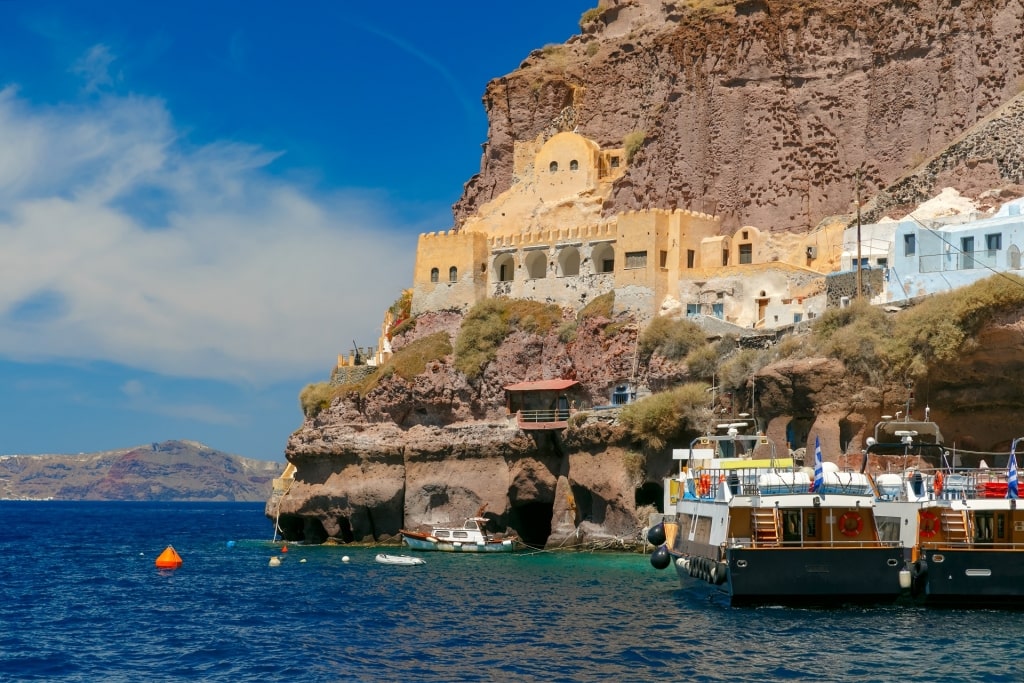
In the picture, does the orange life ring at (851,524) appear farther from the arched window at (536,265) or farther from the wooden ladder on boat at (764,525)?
the arched window at (536,265)

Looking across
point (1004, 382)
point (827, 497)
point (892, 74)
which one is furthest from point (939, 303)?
point (892, 74)

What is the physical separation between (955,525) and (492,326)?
35093 millimetres

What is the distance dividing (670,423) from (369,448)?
1740 cm

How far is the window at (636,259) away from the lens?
69312 millimetres

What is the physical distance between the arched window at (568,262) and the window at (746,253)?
8060 mm

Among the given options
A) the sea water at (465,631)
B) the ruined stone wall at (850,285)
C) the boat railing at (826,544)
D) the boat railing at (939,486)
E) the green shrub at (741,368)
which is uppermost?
the ruined stone wall at (850,285)

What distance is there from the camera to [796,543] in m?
38.7

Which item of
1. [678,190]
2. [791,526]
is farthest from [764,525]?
[678,190]

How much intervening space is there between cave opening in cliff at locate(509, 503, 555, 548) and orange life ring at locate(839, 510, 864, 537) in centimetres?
2860

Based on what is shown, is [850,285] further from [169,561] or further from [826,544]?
[169,561]

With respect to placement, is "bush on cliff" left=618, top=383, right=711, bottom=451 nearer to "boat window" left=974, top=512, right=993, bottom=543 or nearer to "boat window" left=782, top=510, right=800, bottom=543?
"boat window" left=782, top=510, right=800, bottom=543

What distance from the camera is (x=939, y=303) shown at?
52.9 m

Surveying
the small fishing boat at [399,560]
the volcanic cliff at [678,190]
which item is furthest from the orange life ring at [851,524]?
the small fishing boat at [399,560]

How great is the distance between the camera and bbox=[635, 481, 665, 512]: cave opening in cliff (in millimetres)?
61778
